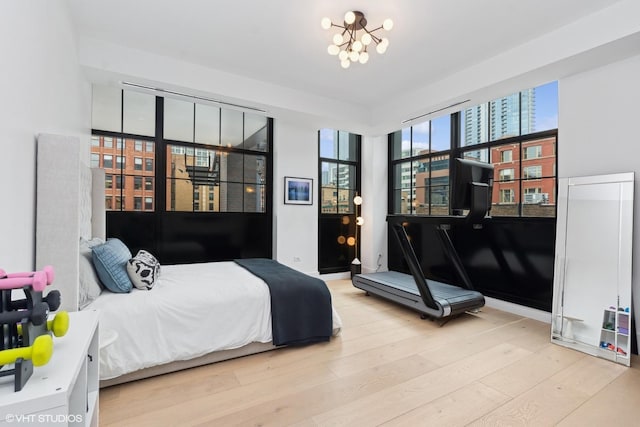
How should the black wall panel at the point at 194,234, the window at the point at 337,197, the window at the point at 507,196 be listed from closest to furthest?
A: the window at the point at 507,196 → the black wall panel at the point at 194,234 → the window at the point at 337,197

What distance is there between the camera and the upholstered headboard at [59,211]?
1.73 meters

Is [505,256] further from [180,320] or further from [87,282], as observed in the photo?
[87,282]

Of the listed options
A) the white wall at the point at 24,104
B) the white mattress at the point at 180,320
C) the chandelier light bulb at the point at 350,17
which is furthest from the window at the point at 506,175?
the white wall at the point at 24,104

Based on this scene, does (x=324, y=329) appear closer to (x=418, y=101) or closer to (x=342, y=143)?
(x=418, y=101)

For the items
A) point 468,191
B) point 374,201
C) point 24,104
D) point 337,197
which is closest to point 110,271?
point 24,104

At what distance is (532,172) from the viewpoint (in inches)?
143

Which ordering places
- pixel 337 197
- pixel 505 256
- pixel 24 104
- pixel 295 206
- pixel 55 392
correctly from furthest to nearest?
pixel 337 197 < pixel 295 206 < pixel 505 256 < pixel 24 104 < pixel 55 392

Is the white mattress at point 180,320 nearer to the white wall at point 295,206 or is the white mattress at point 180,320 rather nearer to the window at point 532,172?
the white wall at point 295,206

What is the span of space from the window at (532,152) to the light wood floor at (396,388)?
206 centimetres

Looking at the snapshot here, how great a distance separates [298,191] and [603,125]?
12.5ft

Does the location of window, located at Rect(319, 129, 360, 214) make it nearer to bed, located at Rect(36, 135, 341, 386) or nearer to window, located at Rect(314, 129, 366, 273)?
window, located at Rect(314, 129, 366, 273)

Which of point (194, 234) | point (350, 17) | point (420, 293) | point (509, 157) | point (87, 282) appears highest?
point (350, 17)

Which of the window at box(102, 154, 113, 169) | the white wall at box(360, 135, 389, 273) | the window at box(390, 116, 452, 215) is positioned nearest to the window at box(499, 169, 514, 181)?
the window at box(390, 116, 452, 215)

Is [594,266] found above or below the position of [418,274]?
above
